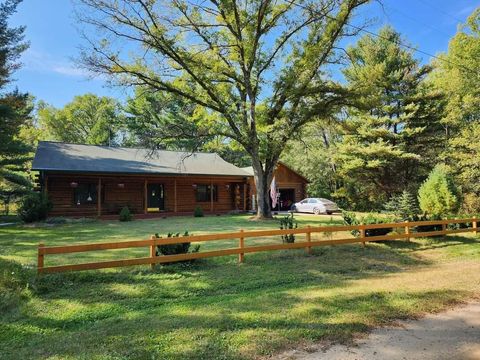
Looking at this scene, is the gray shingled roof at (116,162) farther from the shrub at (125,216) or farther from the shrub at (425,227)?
the shrub at (425,227)

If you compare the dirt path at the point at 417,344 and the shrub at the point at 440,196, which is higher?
the shrub at the point at 440,196

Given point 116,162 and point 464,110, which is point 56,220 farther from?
point 464,110

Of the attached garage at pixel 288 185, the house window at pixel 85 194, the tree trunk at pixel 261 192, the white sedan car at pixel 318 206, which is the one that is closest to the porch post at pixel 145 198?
the house window at pixel 85 194

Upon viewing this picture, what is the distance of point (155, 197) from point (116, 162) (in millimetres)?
3285

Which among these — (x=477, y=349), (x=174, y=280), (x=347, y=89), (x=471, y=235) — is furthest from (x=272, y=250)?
(x=347, y=89)

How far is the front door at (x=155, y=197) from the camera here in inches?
897

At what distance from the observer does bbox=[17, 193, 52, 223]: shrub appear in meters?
16.8

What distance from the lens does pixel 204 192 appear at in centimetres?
2500

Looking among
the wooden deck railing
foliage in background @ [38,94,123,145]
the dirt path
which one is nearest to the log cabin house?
the wooden deck railing

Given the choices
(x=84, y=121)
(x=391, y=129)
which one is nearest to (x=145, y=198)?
(x=391, y=129)

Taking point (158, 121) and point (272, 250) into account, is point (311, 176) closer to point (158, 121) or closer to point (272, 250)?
point (158, 121)

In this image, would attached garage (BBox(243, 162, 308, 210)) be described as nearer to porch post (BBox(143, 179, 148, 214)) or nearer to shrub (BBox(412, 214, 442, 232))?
porch post (BBox(143, 179, 148, 214))

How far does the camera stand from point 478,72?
26.0m

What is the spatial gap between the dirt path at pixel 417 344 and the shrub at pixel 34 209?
16.7 meters
